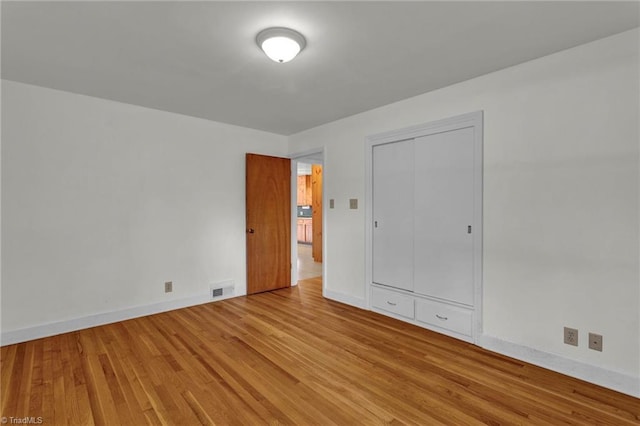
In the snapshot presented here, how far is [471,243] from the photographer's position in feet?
9.21

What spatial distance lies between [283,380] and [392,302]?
170 centimetres

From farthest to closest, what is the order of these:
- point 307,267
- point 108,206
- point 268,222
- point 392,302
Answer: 1. point 307,267
2. point 268,222
3. point 392,302
4. point 108,206

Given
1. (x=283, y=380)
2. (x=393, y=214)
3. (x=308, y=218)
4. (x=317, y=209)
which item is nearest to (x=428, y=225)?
(x=393, y=214)

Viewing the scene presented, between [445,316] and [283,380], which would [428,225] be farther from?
[283,380]

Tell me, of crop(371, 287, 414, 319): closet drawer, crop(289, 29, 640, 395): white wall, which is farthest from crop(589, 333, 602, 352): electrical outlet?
crop(371, 287, 414, 319): closet drawer

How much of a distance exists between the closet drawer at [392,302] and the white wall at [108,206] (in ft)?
6.38

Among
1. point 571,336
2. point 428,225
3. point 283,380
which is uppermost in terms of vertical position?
point 428,225

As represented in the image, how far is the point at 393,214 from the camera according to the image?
3488 mm

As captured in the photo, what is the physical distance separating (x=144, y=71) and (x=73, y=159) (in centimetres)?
132

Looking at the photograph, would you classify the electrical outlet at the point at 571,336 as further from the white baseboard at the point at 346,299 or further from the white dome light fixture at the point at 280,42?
the white dome light fixture at the point at 280,42

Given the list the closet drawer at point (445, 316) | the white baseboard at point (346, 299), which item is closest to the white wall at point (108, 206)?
the white baseboard at point (346, 299)

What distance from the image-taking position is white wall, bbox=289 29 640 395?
204 cm

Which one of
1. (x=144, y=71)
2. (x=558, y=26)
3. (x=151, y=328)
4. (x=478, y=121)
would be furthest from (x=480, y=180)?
(x=151, y=328)

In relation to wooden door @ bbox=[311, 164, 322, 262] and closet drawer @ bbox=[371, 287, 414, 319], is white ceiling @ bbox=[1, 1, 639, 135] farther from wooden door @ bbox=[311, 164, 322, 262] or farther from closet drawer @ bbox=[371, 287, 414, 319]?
wooden door @ bbox=[311, 164, 322, 262]
